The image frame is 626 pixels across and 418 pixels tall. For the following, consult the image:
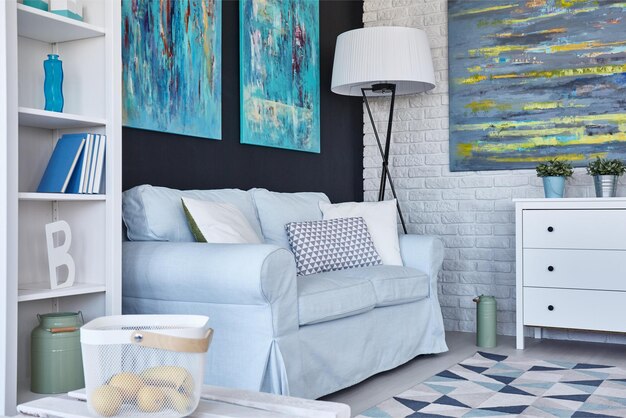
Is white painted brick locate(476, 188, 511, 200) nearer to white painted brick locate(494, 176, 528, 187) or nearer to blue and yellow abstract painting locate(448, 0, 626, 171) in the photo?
white painted brick locate(494, 176, 528, 187)

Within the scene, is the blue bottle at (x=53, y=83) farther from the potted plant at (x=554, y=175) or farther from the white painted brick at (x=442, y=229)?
the white painted brick at (x=442, y=229)

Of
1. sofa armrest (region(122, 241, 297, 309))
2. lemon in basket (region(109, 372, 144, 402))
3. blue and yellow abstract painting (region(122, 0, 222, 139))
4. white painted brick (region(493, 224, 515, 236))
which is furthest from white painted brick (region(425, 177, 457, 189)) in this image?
lemon in basket (region(109, 372, 144, 402))

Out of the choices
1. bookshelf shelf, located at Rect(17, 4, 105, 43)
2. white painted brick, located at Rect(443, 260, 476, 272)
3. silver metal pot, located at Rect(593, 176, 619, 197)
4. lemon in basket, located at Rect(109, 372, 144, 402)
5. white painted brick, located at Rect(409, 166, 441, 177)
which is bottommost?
white painted brick, located at Rect(443, 260, 476, 272)

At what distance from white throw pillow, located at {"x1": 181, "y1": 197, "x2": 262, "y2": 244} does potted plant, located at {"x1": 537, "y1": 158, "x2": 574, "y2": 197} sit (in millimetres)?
1783

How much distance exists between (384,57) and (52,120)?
2172mm

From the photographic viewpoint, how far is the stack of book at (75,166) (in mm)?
2520

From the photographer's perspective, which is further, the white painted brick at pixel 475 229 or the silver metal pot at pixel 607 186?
the white painted brick at pixel 475 229

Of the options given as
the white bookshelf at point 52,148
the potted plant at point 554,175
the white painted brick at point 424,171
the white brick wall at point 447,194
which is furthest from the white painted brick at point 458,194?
the white bookshelf at point 52,148

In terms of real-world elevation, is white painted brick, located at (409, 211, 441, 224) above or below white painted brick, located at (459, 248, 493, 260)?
above

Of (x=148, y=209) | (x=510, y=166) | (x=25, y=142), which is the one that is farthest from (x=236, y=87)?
(x=510, y=166)

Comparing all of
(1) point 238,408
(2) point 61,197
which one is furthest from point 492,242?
(1) point 238,408

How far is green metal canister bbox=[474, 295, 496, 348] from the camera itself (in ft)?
13.2

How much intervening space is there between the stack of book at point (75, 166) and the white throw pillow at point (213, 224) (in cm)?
49

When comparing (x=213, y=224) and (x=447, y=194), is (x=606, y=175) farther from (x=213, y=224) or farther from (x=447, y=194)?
(x=213, y=224)
